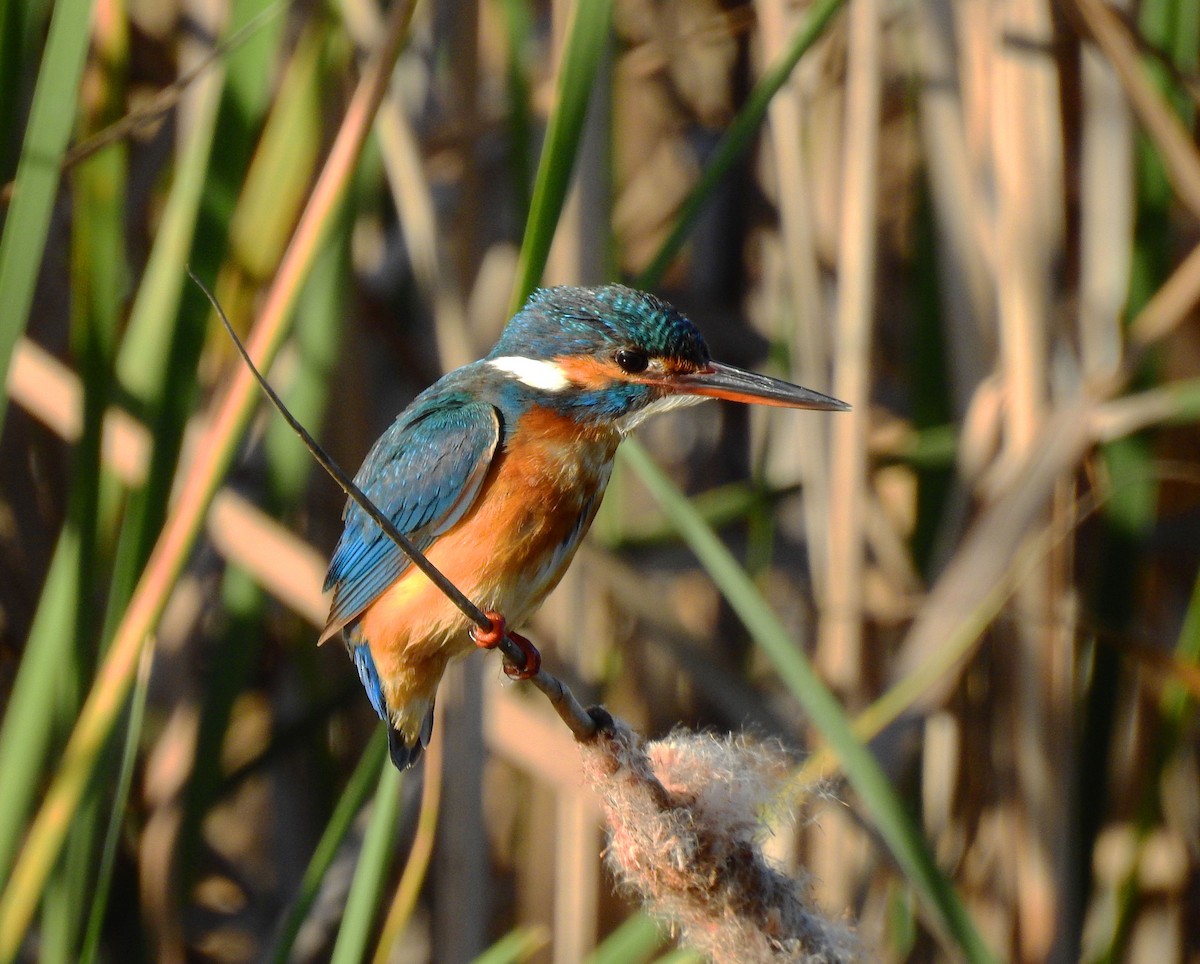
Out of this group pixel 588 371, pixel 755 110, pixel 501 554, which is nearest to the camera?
pixel 755 110

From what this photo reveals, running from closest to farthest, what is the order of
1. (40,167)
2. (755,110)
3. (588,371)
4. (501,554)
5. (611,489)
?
1. (40,167)
2. (755,110)
3. (501,554)
4. (588,371)
5. (611,489)

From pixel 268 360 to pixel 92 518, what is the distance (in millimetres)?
382

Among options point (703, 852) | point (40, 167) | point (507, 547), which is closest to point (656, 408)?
point (507, 547)

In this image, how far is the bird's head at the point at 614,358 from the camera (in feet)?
5.29

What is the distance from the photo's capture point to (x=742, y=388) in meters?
1.59

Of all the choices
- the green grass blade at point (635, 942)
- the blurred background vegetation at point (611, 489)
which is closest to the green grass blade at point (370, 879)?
the blurred background vegetation at point (611, 489)

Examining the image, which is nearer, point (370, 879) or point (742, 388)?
point (370, 879)

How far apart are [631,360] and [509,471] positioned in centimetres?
22

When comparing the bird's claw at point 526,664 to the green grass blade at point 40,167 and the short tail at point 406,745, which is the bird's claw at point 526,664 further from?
the green grass blade at point 40,167

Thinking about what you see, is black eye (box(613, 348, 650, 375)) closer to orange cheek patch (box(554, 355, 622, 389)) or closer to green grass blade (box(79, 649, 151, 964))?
orange cheek patch (box(554, 355, 622, 389))

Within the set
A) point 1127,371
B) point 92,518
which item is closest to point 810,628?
point 1127,371

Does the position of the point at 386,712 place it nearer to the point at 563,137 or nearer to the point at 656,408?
the point at 656,408

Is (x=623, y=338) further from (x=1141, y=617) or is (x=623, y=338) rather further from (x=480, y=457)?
(x=1141, y=617)

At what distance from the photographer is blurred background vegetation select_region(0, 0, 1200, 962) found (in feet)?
5.40
